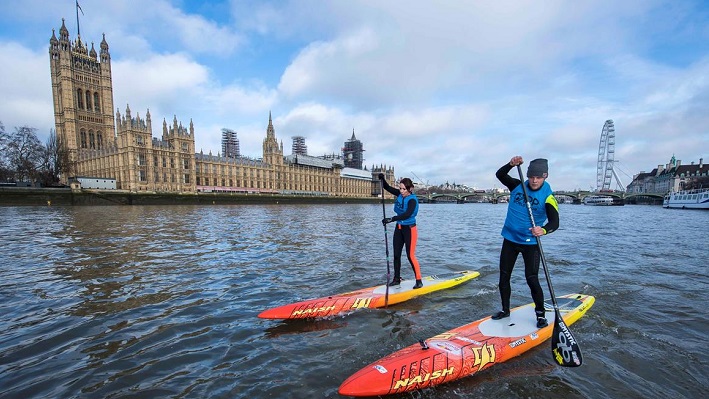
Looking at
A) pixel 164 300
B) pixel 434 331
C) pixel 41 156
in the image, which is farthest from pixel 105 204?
pixel 434 331

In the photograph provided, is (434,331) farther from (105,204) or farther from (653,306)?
(105,204)

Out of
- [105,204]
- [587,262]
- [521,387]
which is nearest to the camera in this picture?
[521,387]

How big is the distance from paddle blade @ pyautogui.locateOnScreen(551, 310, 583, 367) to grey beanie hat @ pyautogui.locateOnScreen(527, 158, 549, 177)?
2.21 m

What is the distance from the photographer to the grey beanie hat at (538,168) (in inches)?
215

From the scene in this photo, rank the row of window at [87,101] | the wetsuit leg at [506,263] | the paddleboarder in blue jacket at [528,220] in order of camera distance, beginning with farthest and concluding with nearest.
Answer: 1. the row of window at [87,101]
2. the wetsuit leg at [506,263]
3. the paddleboarder in blue jacket at [528,220]

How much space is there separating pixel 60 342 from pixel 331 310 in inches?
187

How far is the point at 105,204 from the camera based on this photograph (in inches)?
2382

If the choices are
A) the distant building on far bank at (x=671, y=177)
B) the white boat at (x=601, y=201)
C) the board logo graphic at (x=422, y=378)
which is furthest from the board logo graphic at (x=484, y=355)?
the distant building on far bank at (x=671, y=177)

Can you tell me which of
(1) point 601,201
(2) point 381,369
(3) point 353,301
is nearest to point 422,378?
(2) point 381,369

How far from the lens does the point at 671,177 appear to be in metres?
125

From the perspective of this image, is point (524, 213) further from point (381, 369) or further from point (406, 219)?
point (381, 369)

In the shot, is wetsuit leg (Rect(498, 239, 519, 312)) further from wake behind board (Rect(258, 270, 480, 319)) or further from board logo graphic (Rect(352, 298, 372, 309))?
board logo graphic (Rect(352, 298, 372, 309))

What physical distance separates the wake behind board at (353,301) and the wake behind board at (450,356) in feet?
7.91

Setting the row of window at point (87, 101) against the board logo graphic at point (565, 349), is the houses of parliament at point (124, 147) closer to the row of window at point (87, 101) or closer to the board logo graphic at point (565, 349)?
the row of window at point (87, 101)
